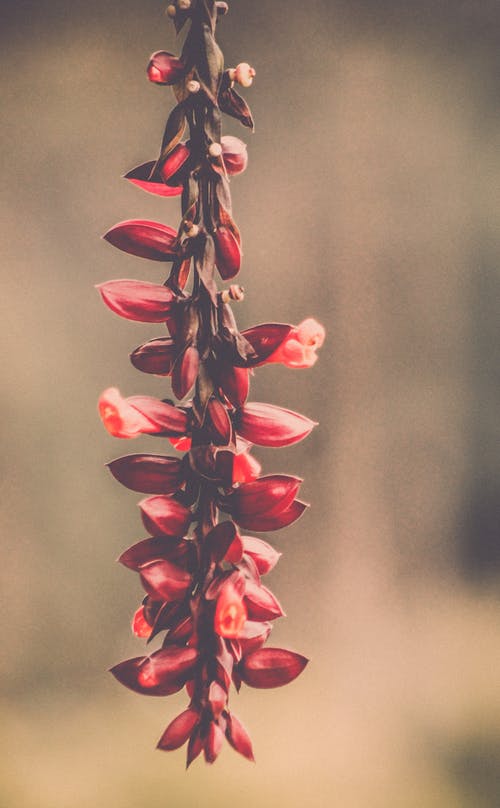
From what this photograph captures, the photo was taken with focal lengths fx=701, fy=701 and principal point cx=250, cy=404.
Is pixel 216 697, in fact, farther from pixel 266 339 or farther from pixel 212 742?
pixel 266 339

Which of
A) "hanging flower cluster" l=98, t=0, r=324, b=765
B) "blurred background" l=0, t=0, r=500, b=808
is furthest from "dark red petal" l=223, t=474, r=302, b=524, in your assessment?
"blurred background" l=0, t=0, r=500, b=808

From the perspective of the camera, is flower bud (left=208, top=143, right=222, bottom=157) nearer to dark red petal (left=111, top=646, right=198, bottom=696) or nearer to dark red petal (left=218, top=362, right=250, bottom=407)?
dark red petal (left=218, top=362, right=250, bottom=407)

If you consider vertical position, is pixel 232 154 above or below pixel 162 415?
above

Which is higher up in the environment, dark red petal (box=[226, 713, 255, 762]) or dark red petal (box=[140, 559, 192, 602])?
dark red petal (box=[140, 559, 192, 602])

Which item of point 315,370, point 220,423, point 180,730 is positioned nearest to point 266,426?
point 220,423

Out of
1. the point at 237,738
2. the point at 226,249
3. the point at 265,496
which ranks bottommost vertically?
the point at 237,738

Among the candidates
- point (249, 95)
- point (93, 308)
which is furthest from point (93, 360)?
point (249, 95)

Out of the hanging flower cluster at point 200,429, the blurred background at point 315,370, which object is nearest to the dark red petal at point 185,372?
the hanging flower cluster at point 200,429
